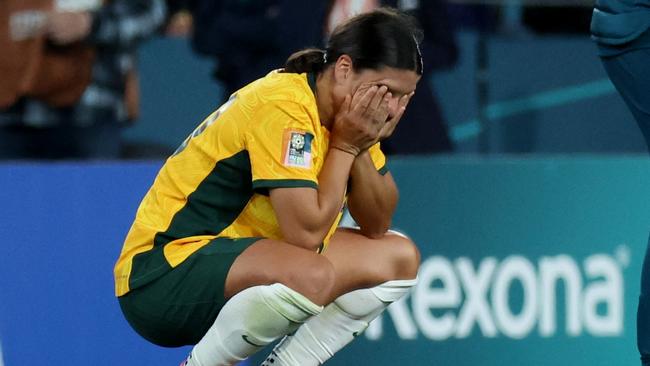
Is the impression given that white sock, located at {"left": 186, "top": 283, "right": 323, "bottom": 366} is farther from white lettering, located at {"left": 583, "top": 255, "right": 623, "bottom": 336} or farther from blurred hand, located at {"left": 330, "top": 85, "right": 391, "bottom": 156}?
white lettering, located at {"left": 583, "top": 255, "right": 623, "bottom": 336}

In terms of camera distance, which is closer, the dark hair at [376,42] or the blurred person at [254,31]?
the dark hair at [376,42]

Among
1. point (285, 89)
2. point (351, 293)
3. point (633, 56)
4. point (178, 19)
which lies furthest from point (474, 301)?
point (178, 19)

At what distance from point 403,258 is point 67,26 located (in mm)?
1828

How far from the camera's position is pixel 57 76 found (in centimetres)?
526

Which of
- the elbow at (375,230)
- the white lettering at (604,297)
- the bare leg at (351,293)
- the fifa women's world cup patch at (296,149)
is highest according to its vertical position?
the fifa women's world cup patch at (296,149)

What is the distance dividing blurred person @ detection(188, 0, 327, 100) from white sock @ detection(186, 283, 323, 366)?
2023mm

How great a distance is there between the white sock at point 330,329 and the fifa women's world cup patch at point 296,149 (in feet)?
1.72

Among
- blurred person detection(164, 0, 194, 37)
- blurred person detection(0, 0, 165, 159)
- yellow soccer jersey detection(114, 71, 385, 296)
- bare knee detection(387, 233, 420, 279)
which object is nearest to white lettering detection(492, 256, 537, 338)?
bare knee detection(387, 233, 420, 279)

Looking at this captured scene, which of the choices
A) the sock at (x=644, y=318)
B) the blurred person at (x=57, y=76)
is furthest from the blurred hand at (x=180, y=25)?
the sock at (x=644, y=318)

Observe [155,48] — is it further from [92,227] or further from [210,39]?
[92,227]

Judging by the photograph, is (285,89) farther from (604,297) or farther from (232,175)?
(604,297)

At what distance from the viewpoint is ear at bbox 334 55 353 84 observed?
3764 mm

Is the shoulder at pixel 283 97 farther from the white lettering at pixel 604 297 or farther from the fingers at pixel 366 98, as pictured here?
the white lettering at pixel 604 297

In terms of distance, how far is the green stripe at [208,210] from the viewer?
12.6ft
